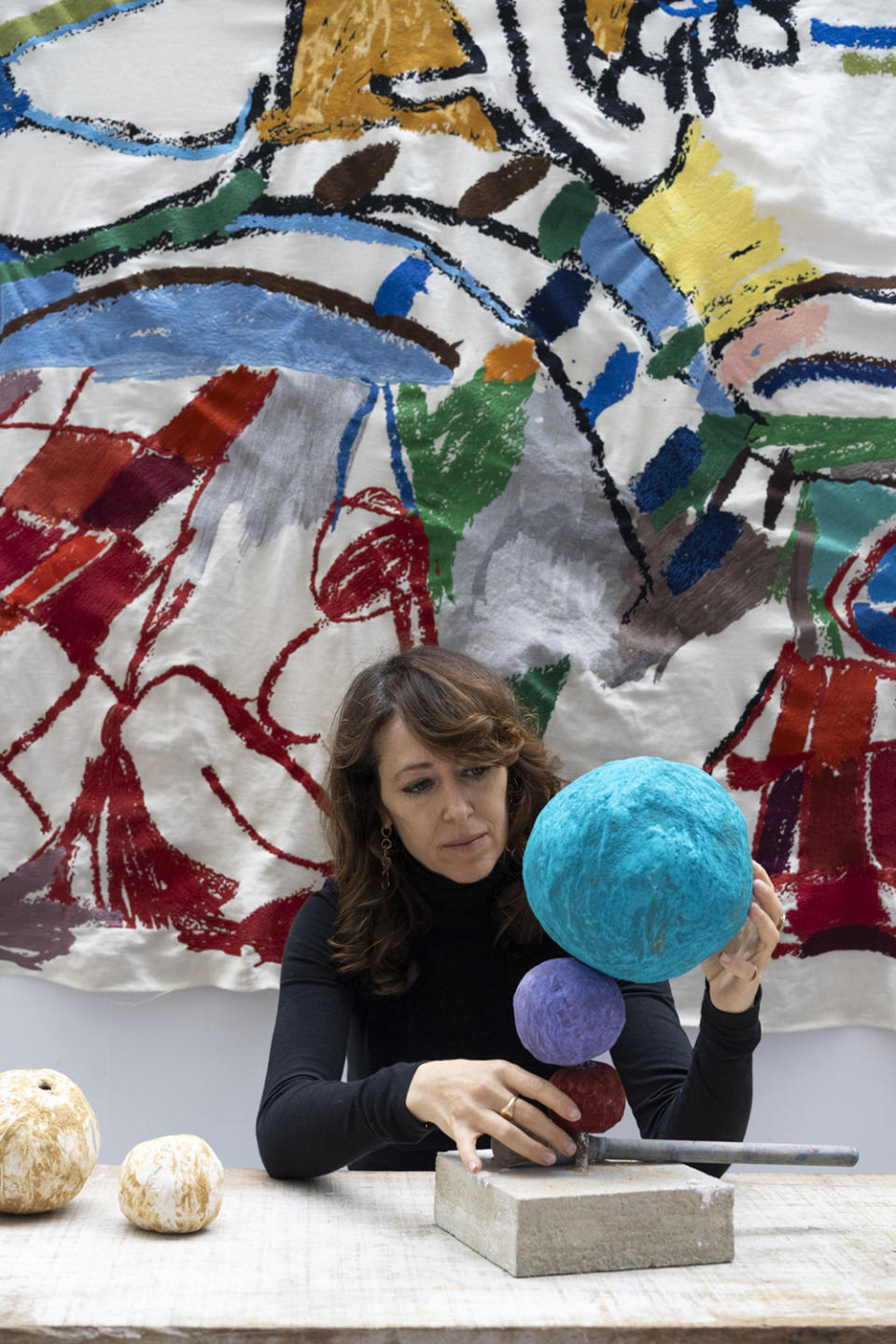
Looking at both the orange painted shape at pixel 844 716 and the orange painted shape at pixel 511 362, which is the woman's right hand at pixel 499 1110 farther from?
the orange painted shape at pixel 511 362

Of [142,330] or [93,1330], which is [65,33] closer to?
[142,330]

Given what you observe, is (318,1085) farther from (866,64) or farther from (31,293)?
(866,64)

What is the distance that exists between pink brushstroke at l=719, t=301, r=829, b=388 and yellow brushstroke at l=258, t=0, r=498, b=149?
61 centimetres

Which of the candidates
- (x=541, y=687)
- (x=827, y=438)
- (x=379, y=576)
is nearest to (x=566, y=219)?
(x=827, y=438)

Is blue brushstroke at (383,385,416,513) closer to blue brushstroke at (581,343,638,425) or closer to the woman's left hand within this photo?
blue brushstroke at (581,343,638,425)

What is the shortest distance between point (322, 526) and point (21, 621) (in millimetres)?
500

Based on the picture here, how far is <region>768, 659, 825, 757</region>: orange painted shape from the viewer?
6.37 feet

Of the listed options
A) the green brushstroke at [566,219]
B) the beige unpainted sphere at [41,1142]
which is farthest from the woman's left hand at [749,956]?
the green brushstroke at [566,219]

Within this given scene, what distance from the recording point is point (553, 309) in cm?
194

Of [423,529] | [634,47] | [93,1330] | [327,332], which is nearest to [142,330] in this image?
[327,332]

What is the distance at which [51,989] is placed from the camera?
72.5 inches

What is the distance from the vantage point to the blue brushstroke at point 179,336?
1880mm

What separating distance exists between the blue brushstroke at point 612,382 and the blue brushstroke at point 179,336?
0.40m

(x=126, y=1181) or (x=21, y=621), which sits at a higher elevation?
(x=21, y=621)
